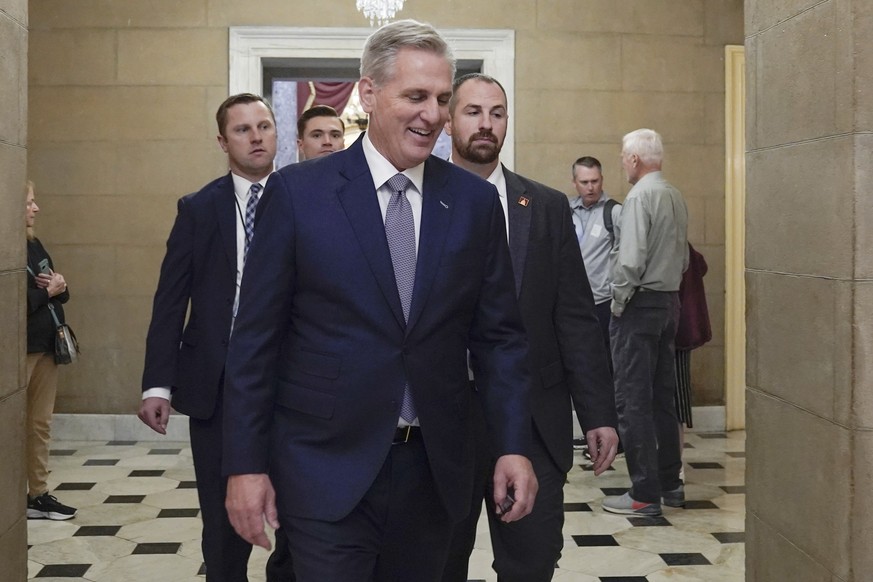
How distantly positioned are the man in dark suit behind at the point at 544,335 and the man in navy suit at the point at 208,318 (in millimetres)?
773

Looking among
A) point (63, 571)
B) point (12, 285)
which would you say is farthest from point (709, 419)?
point (12, 285)

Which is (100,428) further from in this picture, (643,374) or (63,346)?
(643,374)

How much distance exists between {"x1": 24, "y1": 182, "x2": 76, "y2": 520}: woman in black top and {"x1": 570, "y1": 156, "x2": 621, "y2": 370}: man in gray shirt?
10.5ft

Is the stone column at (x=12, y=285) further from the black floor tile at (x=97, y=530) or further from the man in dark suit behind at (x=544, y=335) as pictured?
the black floor tile at (x=97, y=530)

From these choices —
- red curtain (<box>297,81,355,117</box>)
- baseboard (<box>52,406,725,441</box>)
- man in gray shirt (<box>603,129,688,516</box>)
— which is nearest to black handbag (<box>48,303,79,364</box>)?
baseboard (<box>52,406,725,441</box>)

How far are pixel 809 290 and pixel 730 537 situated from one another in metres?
2.52

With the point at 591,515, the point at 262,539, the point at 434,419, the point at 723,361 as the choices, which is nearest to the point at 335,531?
the point at 262,539

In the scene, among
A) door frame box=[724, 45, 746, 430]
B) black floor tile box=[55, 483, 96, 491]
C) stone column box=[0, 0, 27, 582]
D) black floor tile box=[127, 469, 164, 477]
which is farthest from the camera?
door frame box=[724, 45, 746, 430]

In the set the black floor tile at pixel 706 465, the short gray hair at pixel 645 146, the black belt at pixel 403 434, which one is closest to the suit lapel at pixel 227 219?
the black belt at pixel 403 434

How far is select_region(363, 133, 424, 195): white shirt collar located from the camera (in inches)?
88.5

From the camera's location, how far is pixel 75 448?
23.8ft

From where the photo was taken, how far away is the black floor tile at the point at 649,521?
A: 204 inches

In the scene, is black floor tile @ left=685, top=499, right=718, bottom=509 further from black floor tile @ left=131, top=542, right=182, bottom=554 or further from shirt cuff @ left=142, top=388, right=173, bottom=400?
shirt cuff @ left=142, top=388, right=173, bottom=400

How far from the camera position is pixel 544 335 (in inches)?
115
